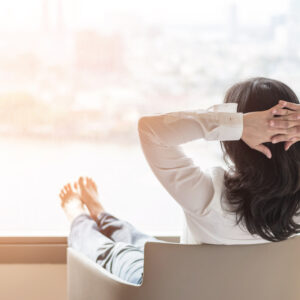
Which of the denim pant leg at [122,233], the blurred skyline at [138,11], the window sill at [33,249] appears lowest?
the window sill at [33,249]

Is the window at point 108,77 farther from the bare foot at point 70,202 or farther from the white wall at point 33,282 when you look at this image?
the white wall at point 33,282

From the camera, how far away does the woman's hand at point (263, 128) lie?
1364 mm

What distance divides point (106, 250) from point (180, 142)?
0.54 metres

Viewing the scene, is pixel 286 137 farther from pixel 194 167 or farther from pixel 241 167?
pixel 194 167

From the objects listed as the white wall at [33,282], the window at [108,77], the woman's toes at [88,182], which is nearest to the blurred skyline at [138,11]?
the window at [108,77]

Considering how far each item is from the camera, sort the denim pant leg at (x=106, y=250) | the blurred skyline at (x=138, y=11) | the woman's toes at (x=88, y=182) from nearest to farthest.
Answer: the denim pant leg at (x=106, y=250)
the blurred skyline at (x=138, y=11)
the woman's toes at (x=88, y=182)

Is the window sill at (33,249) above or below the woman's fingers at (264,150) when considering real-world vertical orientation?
below

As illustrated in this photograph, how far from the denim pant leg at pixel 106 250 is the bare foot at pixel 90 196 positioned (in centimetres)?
8

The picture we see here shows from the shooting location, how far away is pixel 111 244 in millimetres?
1800

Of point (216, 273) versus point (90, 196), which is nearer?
point (216, 273)

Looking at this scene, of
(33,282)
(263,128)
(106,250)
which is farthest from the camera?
(33,282)

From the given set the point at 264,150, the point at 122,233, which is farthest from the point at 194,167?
the point at 122,233

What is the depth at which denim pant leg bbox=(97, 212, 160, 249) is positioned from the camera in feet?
6.41

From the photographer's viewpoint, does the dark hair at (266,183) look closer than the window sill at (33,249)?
Yes
